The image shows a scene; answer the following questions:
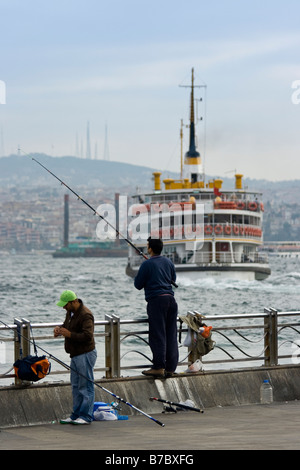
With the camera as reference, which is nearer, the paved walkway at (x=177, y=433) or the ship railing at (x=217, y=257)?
the paved walkway at (x=177, y=433)

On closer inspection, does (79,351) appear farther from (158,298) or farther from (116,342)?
(158,298)

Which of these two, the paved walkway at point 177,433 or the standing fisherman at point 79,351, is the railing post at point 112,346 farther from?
the standing fisherman at point 79,351

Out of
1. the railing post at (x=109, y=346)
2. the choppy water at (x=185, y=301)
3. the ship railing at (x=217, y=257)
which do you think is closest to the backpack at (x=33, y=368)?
the railing post at (x=109, y=346)

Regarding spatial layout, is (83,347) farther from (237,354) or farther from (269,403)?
(237,354)

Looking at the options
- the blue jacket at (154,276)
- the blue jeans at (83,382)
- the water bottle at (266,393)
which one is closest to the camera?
the blue jeans at (83,382)

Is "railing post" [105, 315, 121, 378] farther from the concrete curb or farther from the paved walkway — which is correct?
the paved walkway

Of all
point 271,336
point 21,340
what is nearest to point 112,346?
point 21,340

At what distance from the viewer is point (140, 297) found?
6278 cm

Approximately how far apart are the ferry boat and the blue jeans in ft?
198

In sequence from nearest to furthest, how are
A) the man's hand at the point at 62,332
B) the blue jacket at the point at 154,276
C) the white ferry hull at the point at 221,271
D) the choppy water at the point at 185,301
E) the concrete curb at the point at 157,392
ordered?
the man's hand at the point at 62,332, the concrete curb at the point at 157,392, the blue jacket at the point at 154,276, the choppy water at the point at 185,301, the white ferry hull at the point at 221,271

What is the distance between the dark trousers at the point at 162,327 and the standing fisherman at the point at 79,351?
3.89ft

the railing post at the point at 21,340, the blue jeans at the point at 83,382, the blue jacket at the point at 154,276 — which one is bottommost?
the blue jeans at the point at 83,382

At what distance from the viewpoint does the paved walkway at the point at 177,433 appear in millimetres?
7512
